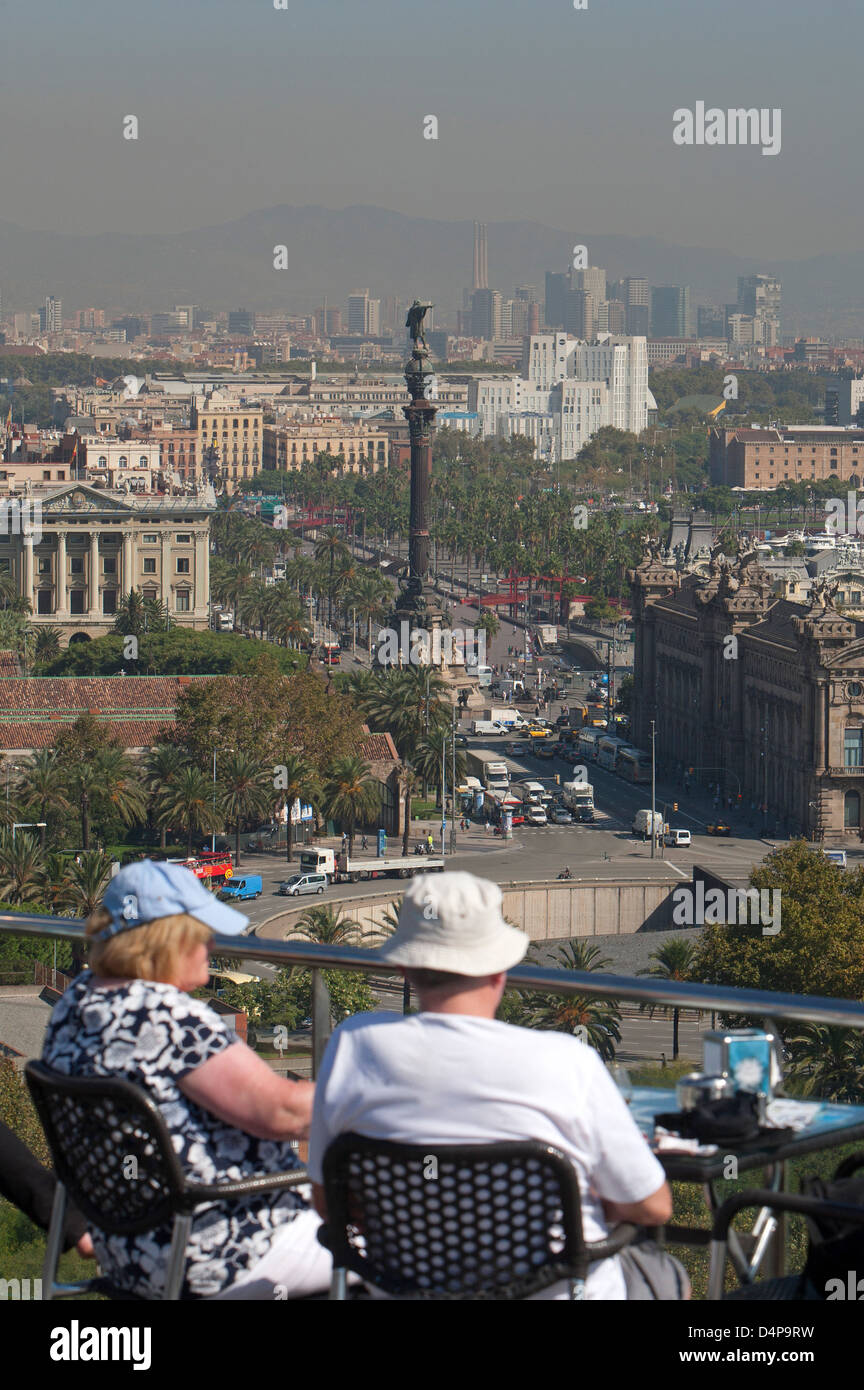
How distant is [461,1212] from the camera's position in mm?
4613

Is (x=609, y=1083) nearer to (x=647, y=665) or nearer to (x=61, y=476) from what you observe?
(x=647, y=665)

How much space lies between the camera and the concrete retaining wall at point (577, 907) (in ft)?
152

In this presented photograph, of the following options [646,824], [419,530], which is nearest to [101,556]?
[419,530]

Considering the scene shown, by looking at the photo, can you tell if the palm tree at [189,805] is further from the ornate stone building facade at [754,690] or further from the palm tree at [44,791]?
the ornate stone building facade at [754,690]

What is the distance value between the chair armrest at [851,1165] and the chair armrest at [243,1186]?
48.4 inches

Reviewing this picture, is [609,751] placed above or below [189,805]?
below

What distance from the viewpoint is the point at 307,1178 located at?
205 inches

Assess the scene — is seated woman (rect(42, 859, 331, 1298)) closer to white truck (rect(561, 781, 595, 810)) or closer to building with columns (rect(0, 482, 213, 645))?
white truck (rect(561, 781, 595, 810))

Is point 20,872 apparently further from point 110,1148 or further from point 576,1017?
point 110,1148

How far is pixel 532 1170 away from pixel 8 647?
72.5m

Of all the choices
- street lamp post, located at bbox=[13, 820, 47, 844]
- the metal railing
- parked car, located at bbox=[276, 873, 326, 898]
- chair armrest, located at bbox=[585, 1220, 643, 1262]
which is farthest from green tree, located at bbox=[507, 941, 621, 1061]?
street lamp post, located at bbox=[13, 820, 47, 844]

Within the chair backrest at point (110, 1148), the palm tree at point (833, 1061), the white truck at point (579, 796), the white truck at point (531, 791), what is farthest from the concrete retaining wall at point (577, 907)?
the chair backrest at point (110, 1148)

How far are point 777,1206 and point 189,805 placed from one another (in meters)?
46.1
